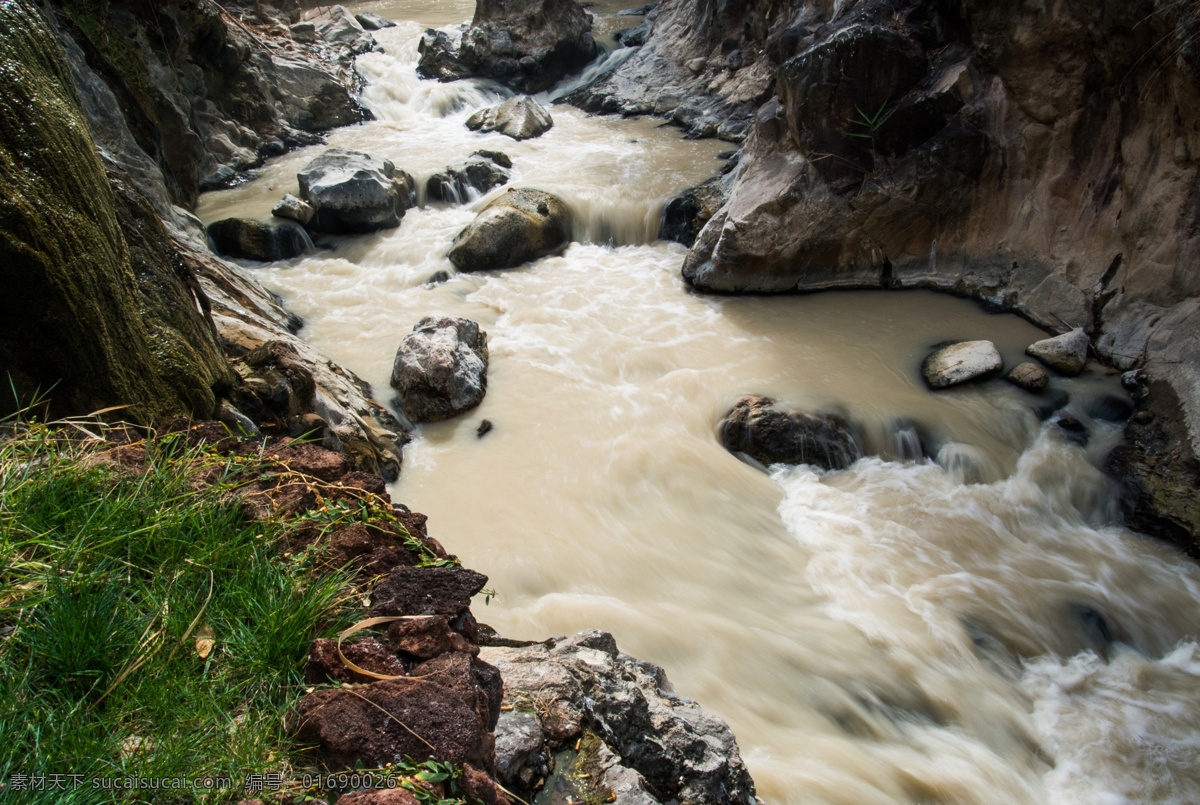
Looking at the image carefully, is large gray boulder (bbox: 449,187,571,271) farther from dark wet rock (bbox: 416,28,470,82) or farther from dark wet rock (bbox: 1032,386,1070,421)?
dark wet rock (bbox: 416,28,470,82)

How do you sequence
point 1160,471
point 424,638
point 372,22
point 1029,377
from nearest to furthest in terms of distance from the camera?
point 424,638, point 1160,471, point 1029,377, point 372,22

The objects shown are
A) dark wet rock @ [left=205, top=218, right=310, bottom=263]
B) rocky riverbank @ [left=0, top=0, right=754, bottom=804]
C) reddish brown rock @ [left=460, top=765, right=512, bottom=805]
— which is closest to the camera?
reddish brown rock @ [left=460, top=765, right=512, bottom=805]

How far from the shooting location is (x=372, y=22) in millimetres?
19703

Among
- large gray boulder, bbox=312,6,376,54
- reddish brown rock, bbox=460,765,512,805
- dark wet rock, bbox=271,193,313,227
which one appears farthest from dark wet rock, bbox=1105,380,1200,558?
large gray boulder, bbox=312,6,376,54

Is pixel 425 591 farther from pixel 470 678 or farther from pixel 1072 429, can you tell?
pixel 1072 429

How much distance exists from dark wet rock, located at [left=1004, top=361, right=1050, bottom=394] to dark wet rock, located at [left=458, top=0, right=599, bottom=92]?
48.7 feet

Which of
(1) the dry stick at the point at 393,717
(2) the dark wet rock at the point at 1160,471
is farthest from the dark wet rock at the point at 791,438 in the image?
(1) the dry stick at the point at 393,717

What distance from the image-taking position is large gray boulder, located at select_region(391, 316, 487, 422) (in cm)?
568

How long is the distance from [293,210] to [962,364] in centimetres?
852

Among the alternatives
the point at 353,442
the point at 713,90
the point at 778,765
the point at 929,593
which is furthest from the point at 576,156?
the point at 778,765

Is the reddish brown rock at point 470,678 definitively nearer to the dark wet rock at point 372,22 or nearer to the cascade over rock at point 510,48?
the cascade over rock at point 510,48

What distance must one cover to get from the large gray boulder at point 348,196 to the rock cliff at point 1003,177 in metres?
4.63

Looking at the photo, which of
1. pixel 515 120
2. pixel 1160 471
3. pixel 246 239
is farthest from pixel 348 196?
pixel 1160 471

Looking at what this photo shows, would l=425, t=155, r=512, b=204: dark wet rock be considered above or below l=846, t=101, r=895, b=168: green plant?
below
